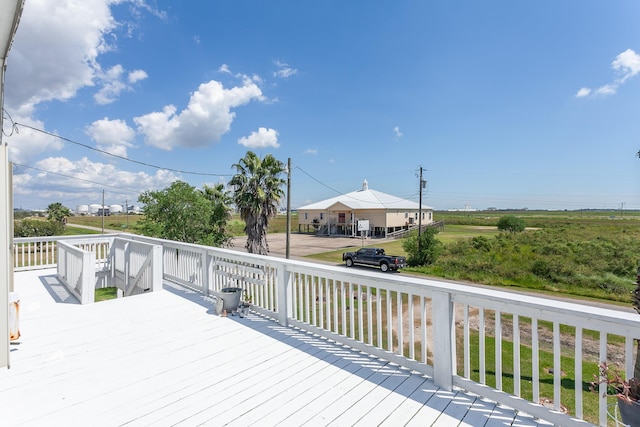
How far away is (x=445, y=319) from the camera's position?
2318mm

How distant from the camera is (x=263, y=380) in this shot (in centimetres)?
248

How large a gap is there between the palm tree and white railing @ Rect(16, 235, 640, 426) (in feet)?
24.1

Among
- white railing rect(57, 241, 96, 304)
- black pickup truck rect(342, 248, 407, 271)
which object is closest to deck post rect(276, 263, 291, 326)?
white railing rect(57, 241, 96, 304)

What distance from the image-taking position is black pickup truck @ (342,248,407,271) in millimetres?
15930

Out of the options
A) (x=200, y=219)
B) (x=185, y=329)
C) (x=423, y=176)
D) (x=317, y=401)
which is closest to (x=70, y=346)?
(x=185, y=329)

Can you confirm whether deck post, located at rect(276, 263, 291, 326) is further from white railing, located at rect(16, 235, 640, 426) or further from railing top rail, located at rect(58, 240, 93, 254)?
railing top rail, located at rect(58, 240, 93, 254)

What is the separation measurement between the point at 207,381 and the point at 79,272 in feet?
12.5

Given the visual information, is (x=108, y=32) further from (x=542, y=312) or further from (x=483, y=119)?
(x=483, y=119)

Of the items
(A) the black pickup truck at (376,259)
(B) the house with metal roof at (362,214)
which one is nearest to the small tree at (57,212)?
(B) the house with metal roof at (362,214)

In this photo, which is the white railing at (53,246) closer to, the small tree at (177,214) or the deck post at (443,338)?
the small tree at (177,214)

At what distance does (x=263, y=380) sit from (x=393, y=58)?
14290 mm

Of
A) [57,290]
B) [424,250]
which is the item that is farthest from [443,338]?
[424,250]

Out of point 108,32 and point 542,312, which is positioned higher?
point 108,32

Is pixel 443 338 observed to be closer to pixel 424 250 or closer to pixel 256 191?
pixel 256 191
